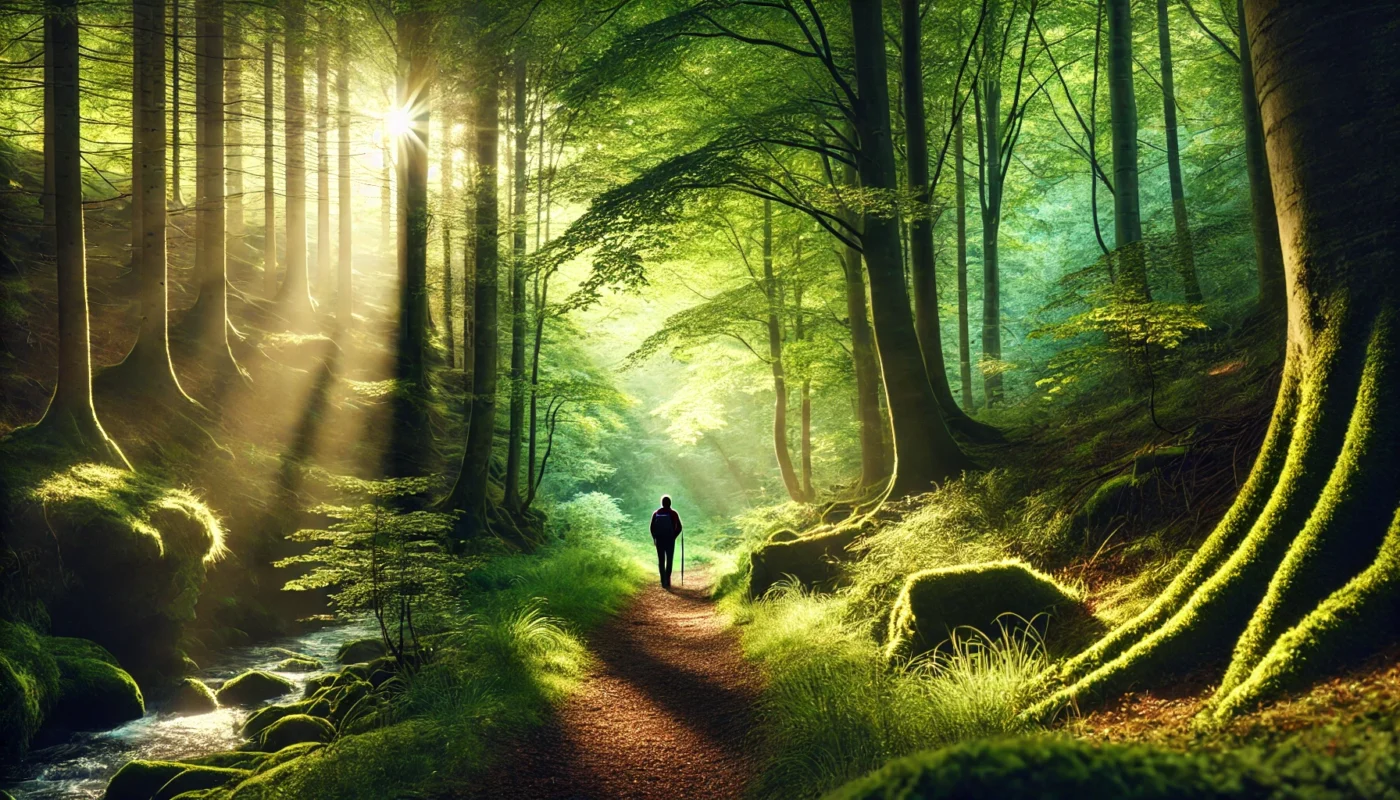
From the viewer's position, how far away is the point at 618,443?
35.0 meters

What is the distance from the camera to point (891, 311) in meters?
7.76

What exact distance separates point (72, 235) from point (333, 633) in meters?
6.23

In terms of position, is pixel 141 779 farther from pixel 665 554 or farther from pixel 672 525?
pixel 665 554

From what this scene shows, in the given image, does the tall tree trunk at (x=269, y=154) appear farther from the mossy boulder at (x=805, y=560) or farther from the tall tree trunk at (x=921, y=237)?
the mossy boulder at (x=805, y=560)

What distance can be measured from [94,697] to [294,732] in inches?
105

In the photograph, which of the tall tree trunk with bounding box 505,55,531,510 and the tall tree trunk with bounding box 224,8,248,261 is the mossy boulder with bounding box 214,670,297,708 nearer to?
the tall tree trunk with bounding box 505,55,531,510

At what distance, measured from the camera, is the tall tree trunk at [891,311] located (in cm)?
764

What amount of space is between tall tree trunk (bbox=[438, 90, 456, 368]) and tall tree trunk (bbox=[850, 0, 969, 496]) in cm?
859

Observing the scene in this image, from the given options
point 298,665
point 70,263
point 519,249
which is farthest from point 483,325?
point 298,665

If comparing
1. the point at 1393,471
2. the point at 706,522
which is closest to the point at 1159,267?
the point at 1393,471

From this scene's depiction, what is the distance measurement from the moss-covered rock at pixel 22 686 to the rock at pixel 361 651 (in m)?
2.63

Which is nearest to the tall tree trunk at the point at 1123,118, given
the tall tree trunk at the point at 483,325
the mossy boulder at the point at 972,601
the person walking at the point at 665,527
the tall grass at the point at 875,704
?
the mossy boulder at the point at 972,601

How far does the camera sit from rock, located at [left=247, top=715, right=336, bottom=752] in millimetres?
5668

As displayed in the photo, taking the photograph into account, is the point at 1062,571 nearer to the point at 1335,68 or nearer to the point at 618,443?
the point at 1335,68
